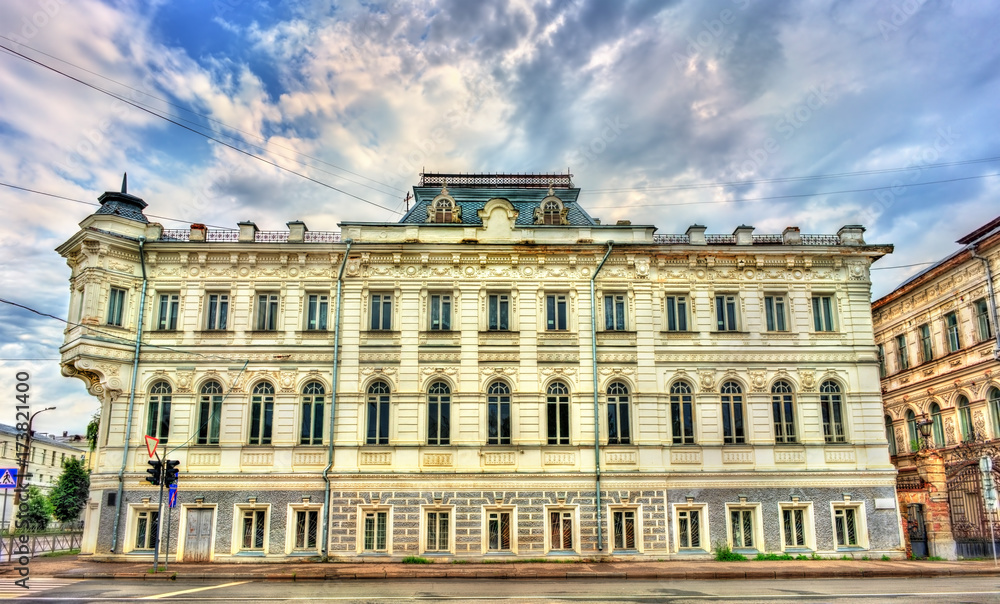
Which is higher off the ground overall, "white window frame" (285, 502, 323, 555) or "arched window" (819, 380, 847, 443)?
"arched window" (819, 380, 847, 443)

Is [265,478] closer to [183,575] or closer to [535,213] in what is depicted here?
[183,575]

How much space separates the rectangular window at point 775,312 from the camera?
29.4 metres

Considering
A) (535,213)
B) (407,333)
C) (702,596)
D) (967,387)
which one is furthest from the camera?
(967,387)

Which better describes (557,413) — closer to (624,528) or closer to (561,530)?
(561,530)

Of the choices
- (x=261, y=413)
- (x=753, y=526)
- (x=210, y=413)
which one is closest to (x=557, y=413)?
(x=753, y=526)

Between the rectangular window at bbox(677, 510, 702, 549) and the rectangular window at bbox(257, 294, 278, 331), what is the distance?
17338 millimetres

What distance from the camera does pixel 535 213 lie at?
30781mm

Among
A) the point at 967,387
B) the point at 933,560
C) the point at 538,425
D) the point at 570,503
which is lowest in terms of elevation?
the point at 933,560

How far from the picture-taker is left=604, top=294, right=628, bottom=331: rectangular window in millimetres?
29031

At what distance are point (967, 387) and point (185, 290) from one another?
117 feet

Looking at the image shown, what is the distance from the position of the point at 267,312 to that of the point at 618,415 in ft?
47.4

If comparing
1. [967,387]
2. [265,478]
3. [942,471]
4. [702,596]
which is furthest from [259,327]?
[967,387]

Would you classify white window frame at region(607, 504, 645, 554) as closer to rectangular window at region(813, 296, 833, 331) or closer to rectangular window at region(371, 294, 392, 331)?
rectangular window at region(813, 296, 833, 331)

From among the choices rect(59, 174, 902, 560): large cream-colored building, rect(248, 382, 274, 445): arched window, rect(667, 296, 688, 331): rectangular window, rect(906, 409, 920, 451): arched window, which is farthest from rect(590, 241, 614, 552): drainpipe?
rect(906, 409, 920, 451): arched window
